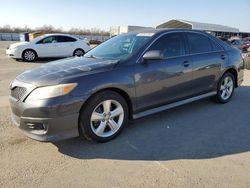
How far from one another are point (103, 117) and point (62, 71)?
2.85ft

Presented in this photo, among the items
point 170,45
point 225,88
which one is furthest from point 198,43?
point 225,88

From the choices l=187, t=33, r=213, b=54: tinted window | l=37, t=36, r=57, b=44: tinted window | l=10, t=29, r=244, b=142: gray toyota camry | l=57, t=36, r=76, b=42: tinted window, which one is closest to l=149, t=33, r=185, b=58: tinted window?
l=10, t=29, r=244, b=142: gray toyota camry

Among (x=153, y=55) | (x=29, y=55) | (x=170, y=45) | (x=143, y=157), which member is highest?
(x=170, y=45)

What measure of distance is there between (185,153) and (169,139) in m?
0.49

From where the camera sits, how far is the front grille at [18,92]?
3736 millimetres

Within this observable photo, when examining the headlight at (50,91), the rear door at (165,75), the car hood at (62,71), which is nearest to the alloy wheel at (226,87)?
the rear door at (165,75)

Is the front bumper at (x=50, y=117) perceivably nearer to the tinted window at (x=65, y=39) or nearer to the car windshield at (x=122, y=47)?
the car windshield at (x=122, y=47)

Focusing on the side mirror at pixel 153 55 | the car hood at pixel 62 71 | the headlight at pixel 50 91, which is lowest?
the headlight at pixel 50 91

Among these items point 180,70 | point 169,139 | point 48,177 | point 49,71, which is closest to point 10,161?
point 48,177

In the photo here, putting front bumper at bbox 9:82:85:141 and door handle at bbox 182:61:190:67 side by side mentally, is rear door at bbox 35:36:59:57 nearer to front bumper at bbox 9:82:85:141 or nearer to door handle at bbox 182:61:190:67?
door handle at bbox 182:61:190:67

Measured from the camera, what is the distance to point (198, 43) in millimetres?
5473

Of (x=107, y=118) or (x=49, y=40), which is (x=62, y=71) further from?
(x=49, y=40)

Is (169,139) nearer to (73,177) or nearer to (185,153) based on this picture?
(185,153)

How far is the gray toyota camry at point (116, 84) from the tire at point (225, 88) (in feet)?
0.21
